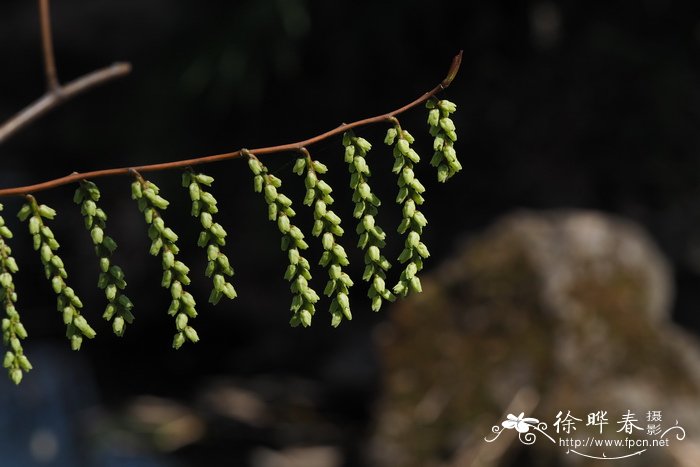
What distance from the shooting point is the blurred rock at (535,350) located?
282 cm

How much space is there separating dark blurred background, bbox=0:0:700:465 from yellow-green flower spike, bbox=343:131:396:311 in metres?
3.29

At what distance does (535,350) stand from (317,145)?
153 centimetres

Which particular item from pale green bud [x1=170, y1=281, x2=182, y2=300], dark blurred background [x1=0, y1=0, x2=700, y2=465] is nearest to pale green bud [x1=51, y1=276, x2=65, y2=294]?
pale green bud [x1=170, y1=281, x2=182, y2=300]

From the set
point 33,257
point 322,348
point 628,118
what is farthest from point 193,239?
point 628,118

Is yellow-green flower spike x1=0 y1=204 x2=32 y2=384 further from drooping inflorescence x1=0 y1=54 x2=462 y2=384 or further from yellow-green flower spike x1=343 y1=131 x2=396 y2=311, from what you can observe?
yellow-green flower spike x1=343 y1=131 x2=396 y2=311

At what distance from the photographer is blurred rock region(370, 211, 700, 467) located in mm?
2824

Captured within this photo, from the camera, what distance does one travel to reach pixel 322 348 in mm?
5398

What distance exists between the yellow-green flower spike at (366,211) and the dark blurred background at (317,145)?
3290 millimetres

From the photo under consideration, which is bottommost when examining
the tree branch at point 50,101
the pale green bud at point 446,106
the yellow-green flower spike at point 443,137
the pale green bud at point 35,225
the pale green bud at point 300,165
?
the pale green bud at point 35,225

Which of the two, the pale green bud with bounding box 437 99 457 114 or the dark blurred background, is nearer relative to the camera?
the pale green bud with bounding box 437 99 457 114

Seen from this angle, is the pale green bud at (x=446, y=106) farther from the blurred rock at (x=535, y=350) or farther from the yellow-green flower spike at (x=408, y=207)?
the blurred rock at (x=535, y=350)

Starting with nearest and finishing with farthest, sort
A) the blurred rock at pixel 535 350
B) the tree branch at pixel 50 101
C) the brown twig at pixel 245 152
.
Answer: the brown twig at pixel 245 152 → the tree branch at pixel 50 101 → the blurred rock at pixel 535 350

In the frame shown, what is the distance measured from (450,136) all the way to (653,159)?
386 cm

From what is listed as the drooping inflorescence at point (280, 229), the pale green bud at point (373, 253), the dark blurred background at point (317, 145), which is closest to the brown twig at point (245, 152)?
the drooping inflorescence at point (280, 229)
